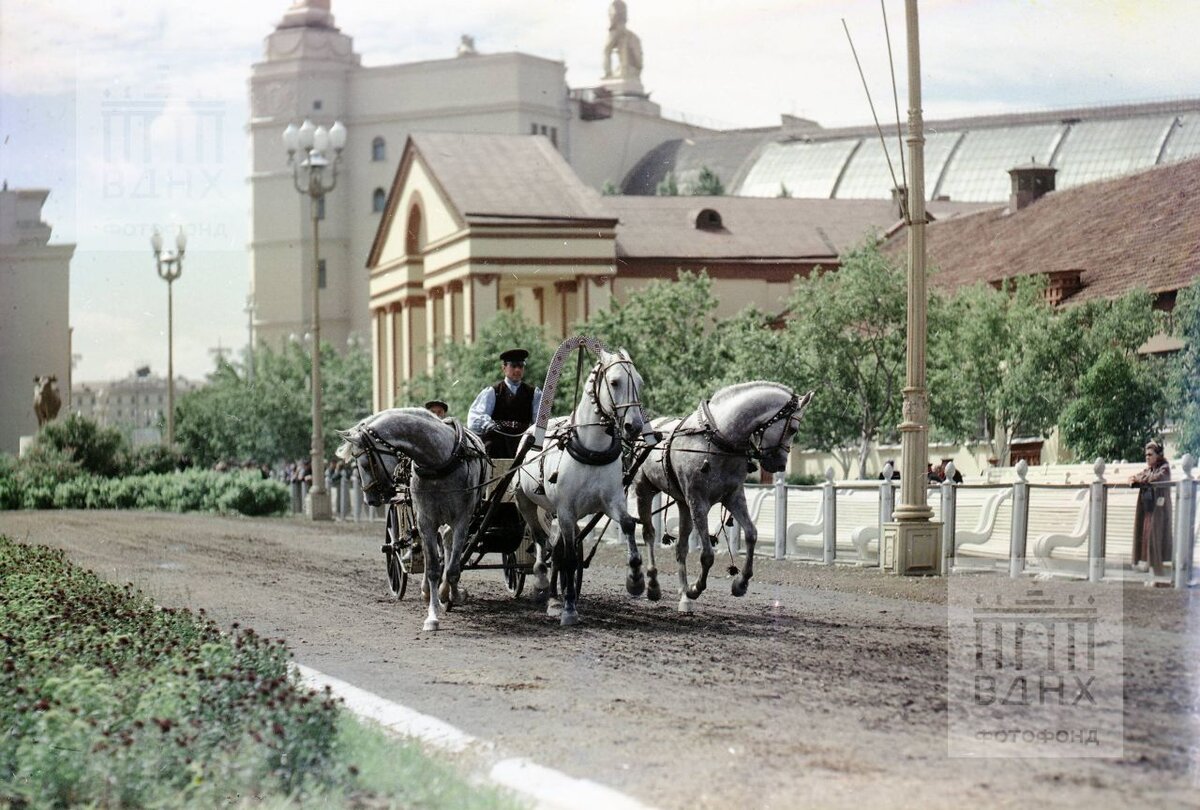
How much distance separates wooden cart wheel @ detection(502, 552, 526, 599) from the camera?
18109mm

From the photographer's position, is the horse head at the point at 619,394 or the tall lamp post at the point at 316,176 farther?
the tall lamp post at the point at 316,176

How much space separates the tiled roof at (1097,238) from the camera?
42094mm

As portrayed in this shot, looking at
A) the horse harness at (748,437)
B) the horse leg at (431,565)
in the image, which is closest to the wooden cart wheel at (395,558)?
the horse leg at (431,565)

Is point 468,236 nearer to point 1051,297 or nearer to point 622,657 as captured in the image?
point 1051,297

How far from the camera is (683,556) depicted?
675 inches

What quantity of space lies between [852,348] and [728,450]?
2555cm

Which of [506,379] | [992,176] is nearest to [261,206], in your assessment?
[992,176]

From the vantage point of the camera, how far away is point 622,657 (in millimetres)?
13156

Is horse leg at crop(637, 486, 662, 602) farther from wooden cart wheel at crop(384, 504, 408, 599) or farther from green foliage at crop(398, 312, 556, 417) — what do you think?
green foliage at crop(398, 312, 556, 417)

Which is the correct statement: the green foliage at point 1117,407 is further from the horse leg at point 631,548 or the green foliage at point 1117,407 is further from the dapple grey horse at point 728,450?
the horse leg at point 631,548

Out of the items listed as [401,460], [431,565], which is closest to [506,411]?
[401,460]

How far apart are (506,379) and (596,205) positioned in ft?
176

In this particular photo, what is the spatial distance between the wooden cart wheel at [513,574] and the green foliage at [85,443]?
34604 millimetres

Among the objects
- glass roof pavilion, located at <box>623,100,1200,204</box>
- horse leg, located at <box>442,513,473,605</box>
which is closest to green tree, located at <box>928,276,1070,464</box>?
horse leg, located at <box>442,513,473,605</box>
